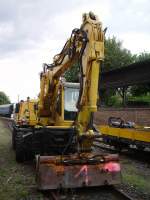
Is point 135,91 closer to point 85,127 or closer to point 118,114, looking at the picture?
point 118,114

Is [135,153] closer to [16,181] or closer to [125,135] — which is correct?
[125,135]

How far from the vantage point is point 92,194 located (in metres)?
10.5

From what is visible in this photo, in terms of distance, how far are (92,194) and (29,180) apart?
2268 millimetres

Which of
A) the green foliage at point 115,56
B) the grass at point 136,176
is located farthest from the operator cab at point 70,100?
the green foliage at point 115,56

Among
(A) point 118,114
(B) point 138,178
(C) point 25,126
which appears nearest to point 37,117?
(C) point 25,126

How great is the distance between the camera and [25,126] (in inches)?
645

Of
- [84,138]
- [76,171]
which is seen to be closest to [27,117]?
[84,138]

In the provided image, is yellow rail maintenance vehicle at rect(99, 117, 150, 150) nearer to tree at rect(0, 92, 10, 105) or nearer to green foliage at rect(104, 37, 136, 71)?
green foliage at rect(104, 37, 136, 71)

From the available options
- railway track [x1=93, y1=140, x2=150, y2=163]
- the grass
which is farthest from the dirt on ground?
railway track [x1=93, y1=140, x2=150, y2=163]

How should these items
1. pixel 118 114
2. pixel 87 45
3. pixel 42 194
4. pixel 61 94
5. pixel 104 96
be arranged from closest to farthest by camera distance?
pixel 42 194
pixel 87 45
pixel 61 94
pixel 118 114
pixel 104 96

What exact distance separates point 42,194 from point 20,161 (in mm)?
4793

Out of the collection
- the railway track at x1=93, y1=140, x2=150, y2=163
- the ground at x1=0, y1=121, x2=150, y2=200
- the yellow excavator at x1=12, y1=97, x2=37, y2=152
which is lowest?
the ground at x1=0, y1=121, x2=150, y2=200

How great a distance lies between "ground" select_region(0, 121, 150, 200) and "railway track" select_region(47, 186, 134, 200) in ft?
0.99

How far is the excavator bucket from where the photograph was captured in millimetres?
10461
